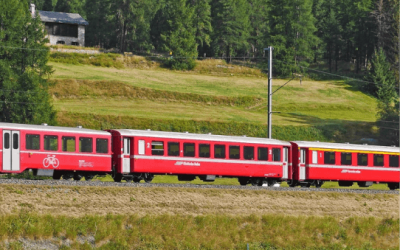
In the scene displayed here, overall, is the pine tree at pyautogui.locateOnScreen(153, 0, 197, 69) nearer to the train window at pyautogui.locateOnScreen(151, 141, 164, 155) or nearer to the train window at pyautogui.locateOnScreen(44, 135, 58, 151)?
the train window at pyautogui.locateOnScreen(151, 141, 164, 155)

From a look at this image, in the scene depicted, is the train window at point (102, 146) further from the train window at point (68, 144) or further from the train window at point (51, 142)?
the train window at point (51, 142)

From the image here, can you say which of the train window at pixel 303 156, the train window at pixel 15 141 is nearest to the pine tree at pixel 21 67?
the train window at pixel 15 141

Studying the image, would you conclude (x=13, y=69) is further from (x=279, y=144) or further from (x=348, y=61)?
(x=348, y=61)

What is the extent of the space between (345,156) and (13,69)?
104 feet

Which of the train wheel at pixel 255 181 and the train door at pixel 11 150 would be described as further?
the train wheel at pixel 255 181

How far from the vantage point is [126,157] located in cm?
3666

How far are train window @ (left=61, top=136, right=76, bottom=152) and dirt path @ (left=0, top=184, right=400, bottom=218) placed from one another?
537 cm

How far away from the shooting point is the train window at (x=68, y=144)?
114 feet

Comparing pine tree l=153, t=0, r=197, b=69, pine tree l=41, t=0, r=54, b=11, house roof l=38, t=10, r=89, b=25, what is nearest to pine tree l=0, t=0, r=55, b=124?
pine tree l=153, t=0, r=197, b=69

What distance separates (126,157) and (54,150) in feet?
13.9

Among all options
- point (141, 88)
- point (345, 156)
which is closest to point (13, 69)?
point (141, 88)

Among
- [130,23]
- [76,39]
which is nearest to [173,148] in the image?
[130,23]

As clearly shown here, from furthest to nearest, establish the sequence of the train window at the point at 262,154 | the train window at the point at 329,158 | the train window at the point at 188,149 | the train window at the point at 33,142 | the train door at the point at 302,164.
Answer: the train window at the point at 329,158
the train door at the point at 302,164
the train window at the point at 262,154
the train window at the point at 188,149
the train window at the point at 33,142

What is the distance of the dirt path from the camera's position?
27.9m
